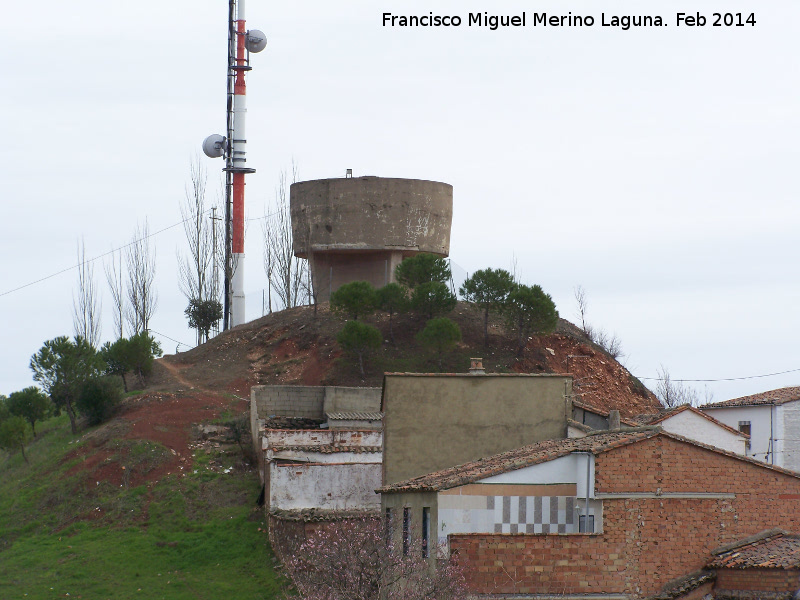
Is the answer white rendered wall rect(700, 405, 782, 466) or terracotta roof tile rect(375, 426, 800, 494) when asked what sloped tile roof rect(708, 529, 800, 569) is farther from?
white rendered wall rect(700, 405, 782, 466)

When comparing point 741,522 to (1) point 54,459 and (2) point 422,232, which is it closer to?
(1) point 54,459

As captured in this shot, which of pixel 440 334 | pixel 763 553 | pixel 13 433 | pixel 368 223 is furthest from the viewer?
pixel 368 223

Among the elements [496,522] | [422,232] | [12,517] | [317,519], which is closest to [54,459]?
[12,517]

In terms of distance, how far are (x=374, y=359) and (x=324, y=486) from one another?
36.5 feet

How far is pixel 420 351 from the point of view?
129 ft

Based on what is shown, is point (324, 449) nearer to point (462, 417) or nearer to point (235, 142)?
point (462, 417)

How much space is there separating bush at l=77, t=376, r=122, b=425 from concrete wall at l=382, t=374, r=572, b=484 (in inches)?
617

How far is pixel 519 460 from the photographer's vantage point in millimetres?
18875

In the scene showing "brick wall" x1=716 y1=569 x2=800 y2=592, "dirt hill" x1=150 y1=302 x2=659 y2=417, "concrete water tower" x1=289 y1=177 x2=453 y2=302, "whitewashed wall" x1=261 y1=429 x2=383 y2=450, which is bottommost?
"brick wall" x1=716 y1=569 x2=800 y2=592

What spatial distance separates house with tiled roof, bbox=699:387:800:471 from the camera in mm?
35312

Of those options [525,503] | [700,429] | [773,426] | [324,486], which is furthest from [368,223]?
[525,503]

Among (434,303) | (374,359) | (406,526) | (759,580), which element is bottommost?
(759,580)

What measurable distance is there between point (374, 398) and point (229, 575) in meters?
9.10

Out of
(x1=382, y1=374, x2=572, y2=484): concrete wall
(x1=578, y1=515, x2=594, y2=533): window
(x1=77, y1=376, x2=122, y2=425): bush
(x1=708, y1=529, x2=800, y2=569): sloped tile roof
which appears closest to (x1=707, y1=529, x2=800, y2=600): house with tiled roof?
(x1=708, y1=529, x2=800, y2=569): sloped tile roof
